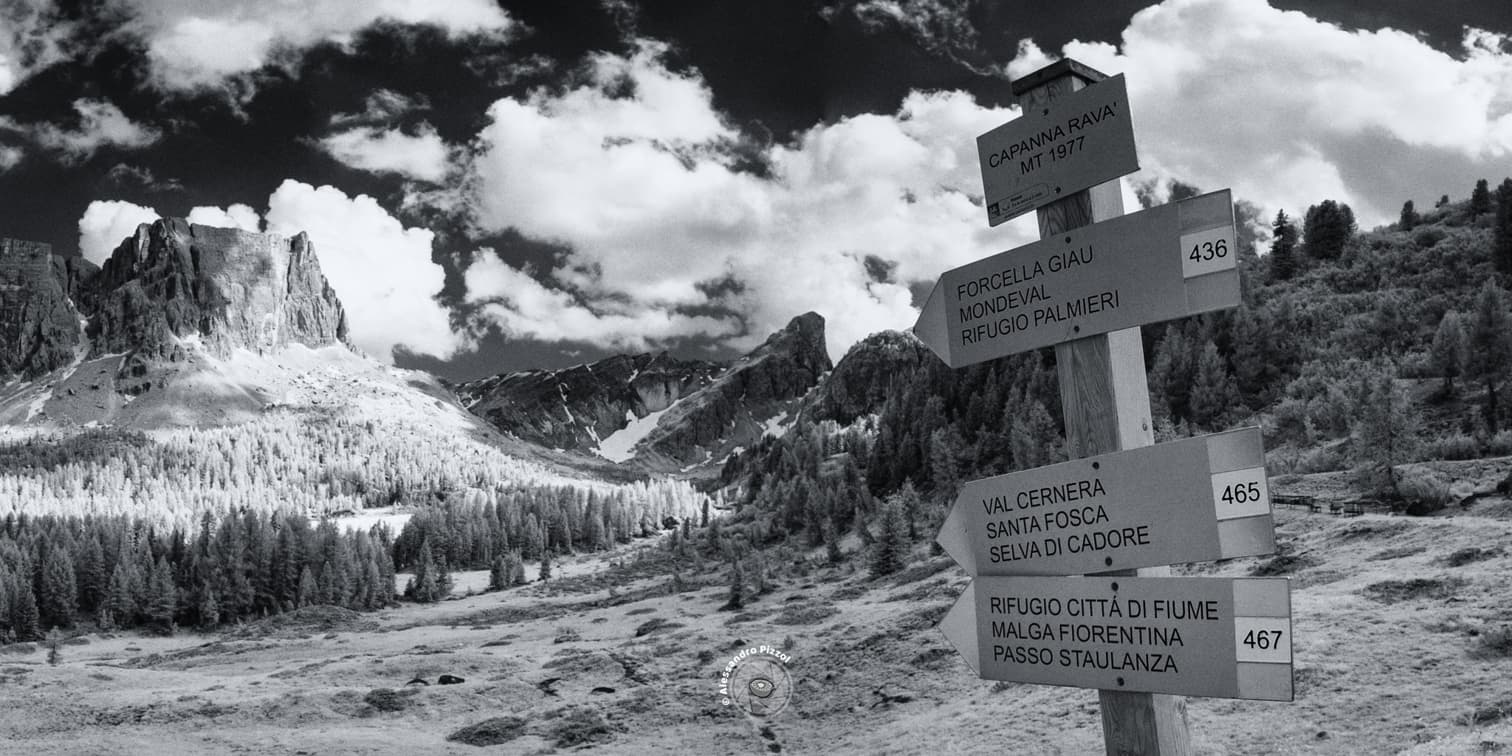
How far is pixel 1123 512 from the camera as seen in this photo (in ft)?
18.9

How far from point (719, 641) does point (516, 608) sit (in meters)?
66.1

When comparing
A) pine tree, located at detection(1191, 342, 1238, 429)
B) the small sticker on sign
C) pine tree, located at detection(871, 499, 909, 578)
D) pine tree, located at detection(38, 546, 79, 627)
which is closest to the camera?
the small sticker on sign

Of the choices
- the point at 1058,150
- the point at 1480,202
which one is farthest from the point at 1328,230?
the point at 1058,150

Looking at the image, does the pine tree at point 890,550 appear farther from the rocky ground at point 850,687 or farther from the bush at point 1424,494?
the bush at point 1424,494

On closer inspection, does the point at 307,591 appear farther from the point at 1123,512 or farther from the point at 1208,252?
the point at 1208,252

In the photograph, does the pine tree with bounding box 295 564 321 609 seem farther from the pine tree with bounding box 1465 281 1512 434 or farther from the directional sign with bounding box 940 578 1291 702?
the pine tree with bounding box 1465 281 1512 434

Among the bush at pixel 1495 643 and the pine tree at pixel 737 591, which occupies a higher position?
the bush at pixel 1495 643

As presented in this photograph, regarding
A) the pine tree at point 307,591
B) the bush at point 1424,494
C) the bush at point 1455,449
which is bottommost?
the pine tree at point 307,591

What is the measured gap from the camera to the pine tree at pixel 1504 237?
134375 mm

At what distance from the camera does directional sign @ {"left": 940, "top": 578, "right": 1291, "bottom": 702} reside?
17.0ft

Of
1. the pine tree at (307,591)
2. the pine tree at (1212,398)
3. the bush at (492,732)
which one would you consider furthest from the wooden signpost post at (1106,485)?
the pine tree at (307,591)

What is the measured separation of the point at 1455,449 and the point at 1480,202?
14081cm

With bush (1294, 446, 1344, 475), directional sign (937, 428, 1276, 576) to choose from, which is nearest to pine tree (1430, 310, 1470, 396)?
bush (1294, 446, 1344, 475)

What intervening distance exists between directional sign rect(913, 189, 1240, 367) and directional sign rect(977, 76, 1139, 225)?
0.36 meters
